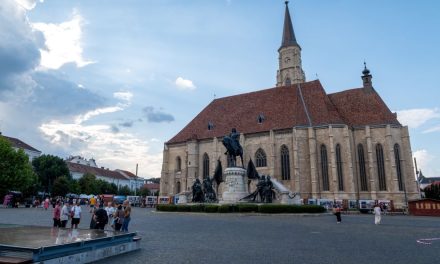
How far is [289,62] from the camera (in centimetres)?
5700

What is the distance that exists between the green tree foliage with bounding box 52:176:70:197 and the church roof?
69.1ft

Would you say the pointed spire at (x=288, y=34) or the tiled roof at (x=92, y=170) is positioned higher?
the pointed spire at (x=288, y=34)

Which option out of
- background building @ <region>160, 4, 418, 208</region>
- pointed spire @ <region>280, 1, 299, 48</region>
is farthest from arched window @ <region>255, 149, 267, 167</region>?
pointed spire @ <region>280, 1, 299, 48</region>

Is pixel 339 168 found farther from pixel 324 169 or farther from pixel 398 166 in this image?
pixel 398 166

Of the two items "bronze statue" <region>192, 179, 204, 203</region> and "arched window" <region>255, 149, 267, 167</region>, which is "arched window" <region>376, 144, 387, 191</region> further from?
"bronze statue" <region>192, 179, 204, 203</region>

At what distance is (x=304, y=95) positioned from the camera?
42.8m

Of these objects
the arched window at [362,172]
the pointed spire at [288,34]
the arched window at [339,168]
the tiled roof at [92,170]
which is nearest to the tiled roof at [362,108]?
the arched window at [362,172]

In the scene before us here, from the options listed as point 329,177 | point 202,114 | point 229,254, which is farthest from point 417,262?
point 202,114

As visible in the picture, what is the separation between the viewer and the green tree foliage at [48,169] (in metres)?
57.0

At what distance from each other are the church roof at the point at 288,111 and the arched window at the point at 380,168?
10.5 ft

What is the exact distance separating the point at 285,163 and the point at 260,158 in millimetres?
3291

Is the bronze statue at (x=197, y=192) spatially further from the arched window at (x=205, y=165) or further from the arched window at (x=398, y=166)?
the arched window at (x=398, y=166)

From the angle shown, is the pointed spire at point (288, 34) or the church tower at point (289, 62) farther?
the pointed spire at point (288, 34)

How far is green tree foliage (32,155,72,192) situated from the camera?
57.0 metres
